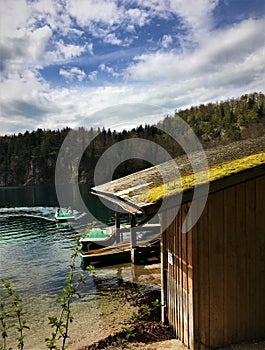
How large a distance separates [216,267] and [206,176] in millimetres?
1698

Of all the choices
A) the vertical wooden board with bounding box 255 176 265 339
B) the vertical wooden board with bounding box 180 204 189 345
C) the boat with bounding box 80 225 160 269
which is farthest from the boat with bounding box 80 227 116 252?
the vertical wooden board with bounding box 255 176 265 339

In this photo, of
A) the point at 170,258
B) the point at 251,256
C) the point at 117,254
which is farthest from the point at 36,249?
the point at 251,256

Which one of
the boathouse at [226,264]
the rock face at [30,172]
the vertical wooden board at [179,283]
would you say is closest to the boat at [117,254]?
the vertical wooden board at [179,283]

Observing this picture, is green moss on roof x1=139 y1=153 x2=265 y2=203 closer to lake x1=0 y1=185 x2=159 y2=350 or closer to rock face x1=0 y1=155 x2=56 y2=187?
lake x1=0 y1=185 x2=159 y2=350

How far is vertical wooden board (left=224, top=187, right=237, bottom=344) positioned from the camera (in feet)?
19.7

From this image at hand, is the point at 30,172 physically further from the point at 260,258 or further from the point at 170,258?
the point at 260,258

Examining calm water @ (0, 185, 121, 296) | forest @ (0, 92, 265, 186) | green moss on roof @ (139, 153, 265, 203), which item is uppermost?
forest @ (0, 92, 265, 186)

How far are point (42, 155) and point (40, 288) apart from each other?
101 m

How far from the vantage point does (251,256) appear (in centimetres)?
611

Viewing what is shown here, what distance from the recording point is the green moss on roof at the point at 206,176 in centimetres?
527

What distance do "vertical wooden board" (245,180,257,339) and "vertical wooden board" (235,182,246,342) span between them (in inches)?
2.2

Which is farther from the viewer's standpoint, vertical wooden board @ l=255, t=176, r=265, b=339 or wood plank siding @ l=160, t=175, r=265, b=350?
vertical wooden board @ l=255, t=176, r=265, b=339

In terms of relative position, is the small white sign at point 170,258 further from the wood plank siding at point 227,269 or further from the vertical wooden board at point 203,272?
the vertical wooden board at point 203,272

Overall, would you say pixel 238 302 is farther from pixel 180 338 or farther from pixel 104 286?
pixel 104 286
